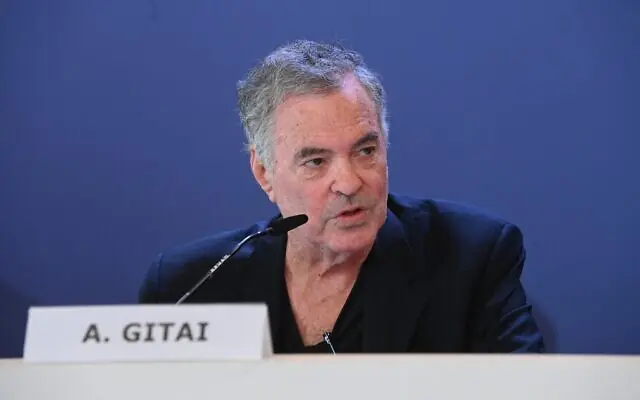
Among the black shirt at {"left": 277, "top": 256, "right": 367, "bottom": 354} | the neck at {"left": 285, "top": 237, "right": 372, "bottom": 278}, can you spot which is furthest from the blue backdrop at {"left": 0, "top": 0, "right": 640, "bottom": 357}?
the black shirt at {"left": 277, "top": 256, "right": 367, "bottom": 354}

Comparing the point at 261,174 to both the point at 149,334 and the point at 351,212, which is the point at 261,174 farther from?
the point at 149,334

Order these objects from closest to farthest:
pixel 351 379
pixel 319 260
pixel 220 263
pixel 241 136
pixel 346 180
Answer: pixel 351 379 < pixel 220 263 < pixel 346 180 < pixel 319 260 < pixel 241 136

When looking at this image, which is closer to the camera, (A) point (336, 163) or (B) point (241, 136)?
(A) point (336, 163)

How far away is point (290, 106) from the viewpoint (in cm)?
158

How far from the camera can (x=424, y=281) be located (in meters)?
1.62

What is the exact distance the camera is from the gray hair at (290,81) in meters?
1.57

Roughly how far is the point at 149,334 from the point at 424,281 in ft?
2.67

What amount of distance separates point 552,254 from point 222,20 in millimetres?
883

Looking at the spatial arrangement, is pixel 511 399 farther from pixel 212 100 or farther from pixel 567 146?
pixel 212 100

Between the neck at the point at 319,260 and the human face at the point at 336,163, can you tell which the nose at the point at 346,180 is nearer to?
the human face at the point at 336,163

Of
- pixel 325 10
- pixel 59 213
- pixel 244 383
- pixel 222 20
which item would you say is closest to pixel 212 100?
pixel 222 20

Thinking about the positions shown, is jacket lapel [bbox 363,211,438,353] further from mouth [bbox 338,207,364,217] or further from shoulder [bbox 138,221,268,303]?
shoulder [bbox 138,221,268,303]

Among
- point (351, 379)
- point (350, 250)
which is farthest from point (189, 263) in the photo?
point (351, 379)

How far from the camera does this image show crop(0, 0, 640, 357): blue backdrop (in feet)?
5.68
